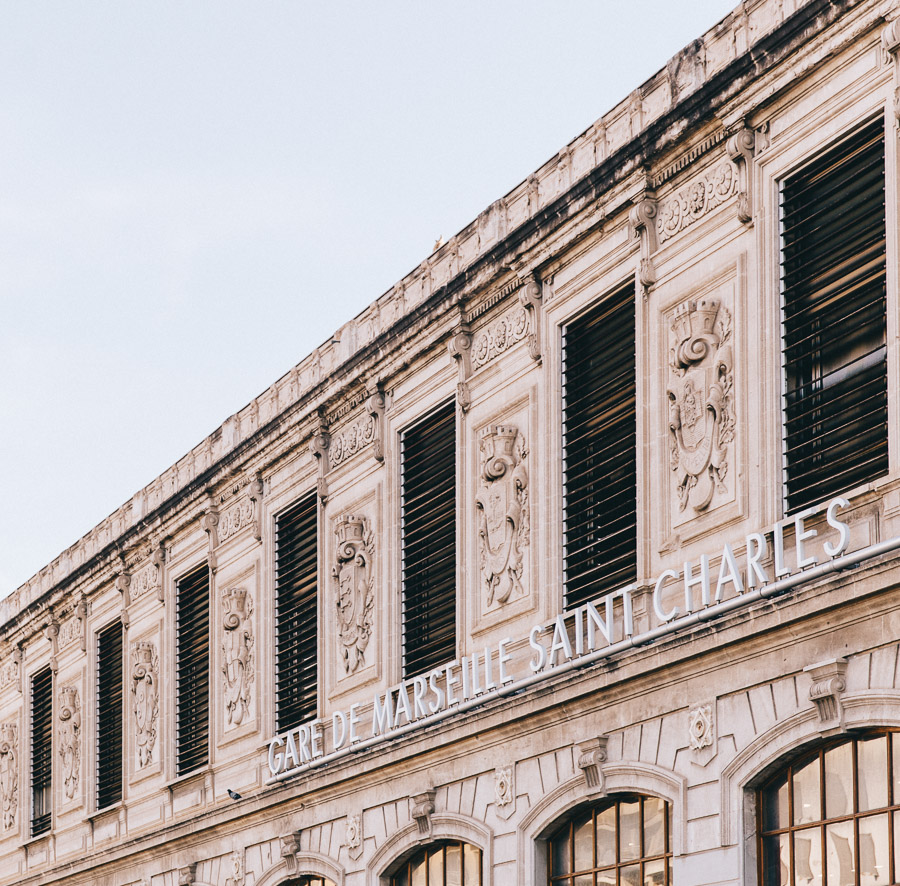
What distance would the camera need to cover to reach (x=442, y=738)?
34.8 metres

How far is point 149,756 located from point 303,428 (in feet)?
37.3

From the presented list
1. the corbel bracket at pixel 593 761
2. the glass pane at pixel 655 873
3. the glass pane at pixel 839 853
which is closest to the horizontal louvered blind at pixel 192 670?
the corbel bracket at pixel 593 761

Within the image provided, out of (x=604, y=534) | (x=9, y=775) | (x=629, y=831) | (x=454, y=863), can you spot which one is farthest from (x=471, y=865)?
(x=9, y=775)

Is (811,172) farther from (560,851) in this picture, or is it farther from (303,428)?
(303,428)

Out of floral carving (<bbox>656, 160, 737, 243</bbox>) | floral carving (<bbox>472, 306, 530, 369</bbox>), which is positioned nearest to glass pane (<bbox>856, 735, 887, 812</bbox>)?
floral carving (<bbox>656, 160, 737, 243</bbox>)

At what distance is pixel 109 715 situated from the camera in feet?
176

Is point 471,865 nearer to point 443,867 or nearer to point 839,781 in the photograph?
point 443,867

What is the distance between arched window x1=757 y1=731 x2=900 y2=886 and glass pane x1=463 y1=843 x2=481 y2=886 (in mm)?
7910

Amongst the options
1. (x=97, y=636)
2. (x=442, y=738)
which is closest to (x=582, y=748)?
(x=442, y=738)

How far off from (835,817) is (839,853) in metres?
0.46

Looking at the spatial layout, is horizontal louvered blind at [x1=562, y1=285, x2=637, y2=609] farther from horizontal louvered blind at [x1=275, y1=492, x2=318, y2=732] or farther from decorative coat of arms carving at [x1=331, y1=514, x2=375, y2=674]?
horizontal louvered blind at [x1=275, y1=492, x2=318, y2=732]

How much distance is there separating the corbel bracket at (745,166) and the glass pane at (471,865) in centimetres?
1192

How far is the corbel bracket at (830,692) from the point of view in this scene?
25391 millimetres

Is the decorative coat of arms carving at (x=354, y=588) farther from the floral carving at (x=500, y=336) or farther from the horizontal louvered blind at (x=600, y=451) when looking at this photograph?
the horizontal louvered blind at (x=600, y=451)
